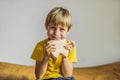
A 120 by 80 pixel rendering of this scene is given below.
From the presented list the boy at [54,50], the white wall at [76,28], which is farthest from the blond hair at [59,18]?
the white wall at [76,28]

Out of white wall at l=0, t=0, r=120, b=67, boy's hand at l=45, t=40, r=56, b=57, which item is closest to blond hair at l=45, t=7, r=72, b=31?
boy's hand at l=45, t=40, r=56, b=57

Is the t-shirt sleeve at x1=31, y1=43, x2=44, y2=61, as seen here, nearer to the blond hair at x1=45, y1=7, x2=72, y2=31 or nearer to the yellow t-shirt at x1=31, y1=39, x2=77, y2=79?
the yellow t-shirt at x1=31, y1=39, x2=77, y2=79

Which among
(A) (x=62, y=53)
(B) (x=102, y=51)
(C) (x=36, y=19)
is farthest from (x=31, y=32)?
(A) (x=62, y=53)

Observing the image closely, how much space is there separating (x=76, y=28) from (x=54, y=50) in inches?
25.3

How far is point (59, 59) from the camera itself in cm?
130

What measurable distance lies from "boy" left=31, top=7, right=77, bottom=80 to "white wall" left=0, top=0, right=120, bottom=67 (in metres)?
0.54

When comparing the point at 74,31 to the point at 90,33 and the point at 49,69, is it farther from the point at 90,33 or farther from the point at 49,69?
the point at 49,69

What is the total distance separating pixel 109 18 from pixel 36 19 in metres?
0.54

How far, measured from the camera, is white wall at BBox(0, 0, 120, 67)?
1810 mm

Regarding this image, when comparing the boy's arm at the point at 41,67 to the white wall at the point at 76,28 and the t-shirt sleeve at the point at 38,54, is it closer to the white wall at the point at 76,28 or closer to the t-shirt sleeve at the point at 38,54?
the t-shirt sleeve at the point at 38,54

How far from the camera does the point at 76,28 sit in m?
1.83

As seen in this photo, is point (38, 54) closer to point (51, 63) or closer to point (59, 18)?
point (51, 63)

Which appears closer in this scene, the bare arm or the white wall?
the bare arm

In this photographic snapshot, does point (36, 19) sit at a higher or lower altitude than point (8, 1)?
lower
